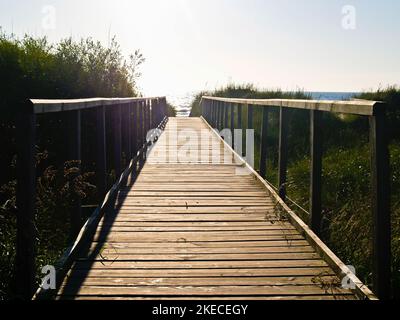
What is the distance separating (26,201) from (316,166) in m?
2.05

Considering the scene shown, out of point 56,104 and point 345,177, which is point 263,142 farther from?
point 56,104

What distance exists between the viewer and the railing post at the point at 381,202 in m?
2.22

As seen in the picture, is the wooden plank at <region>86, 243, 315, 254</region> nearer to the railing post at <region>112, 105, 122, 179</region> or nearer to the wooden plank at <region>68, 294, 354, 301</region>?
the wooden plank at <region>68, 294, 354, 301</region>

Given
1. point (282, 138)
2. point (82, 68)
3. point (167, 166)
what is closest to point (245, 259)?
point (282, 138)

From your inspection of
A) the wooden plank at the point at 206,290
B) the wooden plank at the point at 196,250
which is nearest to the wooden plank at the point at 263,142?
the wooden plank at the point at 196,250

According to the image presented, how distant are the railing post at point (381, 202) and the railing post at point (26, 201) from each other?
1.66 meters

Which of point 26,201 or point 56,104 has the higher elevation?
point 56,104

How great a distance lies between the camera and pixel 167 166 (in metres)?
6.89

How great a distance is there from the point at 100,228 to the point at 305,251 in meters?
1.60

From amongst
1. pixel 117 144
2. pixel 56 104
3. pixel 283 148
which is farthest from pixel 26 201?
pixel 117 144

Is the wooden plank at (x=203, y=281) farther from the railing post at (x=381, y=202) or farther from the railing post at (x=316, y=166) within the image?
the railing post at (x=316, y=166)

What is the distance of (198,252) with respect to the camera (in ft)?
10.4
